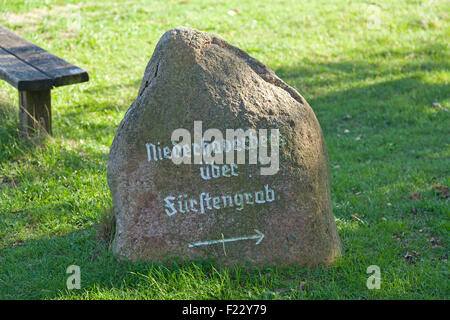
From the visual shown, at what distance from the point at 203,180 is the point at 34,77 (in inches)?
104

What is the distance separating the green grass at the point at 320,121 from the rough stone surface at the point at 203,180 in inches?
6.8

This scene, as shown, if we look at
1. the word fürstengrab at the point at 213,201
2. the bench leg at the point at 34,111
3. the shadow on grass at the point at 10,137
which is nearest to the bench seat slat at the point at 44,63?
the bench leg at the point at 34,111

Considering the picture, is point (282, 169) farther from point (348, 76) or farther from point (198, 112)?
point (348, 76)

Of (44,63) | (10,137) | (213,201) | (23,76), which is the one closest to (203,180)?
(213,201)

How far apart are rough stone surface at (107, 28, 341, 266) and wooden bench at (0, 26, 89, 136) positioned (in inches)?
79.4

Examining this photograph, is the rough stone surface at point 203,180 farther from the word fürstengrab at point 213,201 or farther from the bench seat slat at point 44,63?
the bench seat slat at point 44,63

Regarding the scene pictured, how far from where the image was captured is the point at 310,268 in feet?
12.5

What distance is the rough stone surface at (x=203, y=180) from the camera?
3695 mm

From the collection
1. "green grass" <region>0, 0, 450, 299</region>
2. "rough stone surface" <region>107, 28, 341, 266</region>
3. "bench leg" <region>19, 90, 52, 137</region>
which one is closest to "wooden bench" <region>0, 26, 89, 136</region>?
"bench leg" <region>19, 90, 52, 137</region>

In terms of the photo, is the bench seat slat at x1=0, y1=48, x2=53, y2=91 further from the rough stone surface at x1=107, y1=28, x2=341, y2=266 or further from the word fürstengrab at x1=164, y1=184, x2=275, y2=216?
the word fürstengrab at x1=164, y1=184, x2=275, y2=216

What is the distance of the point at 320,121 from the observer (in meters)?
7.09

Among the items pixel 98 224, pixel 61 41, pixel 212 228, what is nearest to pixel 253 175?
pixel 212 228

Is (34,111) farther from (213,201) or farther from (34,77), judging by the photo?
(213,201)
